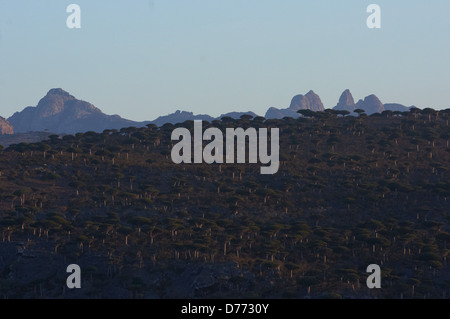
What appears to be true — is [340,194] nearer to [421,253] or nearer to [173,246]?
[421,253]

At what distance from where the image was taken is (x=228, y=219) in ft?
283

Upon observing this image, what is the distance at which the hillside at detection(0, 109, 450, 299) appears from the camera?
69.8m

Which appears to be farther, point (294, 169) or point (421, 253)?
point (294, 169)

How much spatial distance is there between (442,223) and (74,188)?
176 feet

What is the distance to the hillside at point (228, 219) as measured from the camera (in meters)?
69.8

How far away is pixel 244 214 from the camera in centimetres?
9012
